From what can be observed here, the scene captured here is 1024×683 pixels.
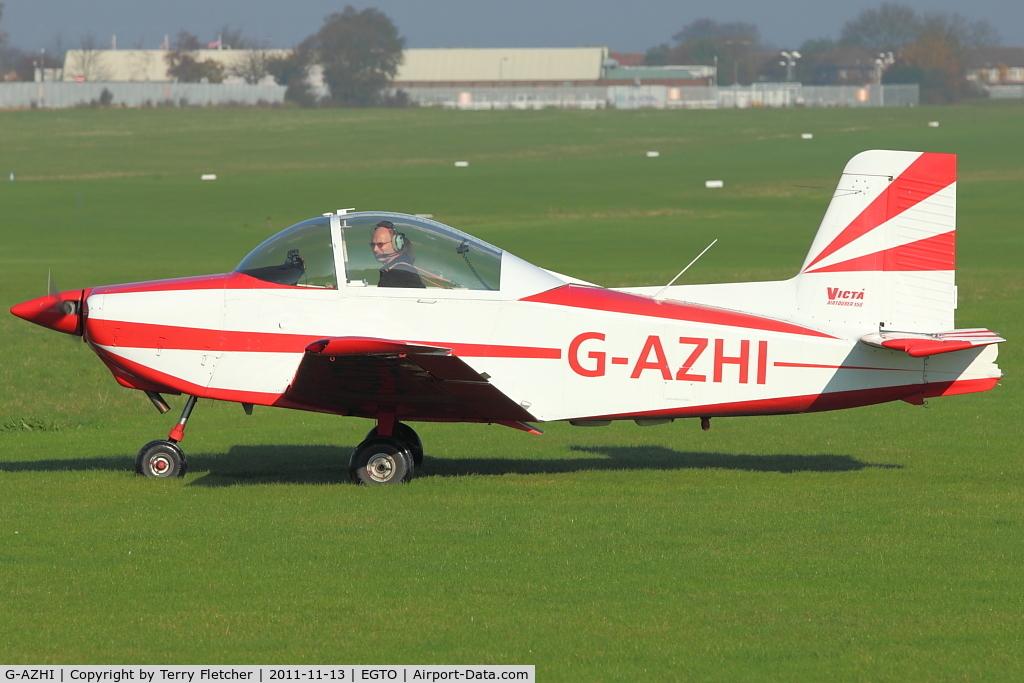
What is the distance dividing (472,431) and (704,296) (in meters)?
3.72

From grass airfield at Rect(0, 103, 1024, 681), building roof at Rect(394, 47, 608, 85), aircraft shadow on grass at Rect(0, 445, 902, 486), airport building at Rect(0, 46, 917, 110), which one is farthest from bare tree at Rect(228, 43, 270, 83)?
aircraft shadow on grass at Rect(0, 445, 902, 486)

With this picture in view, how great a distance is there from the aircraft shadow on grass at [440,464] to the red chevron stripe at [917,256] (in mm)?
1884

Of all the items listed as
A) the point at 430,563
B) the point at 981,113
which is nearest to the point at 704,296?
the point at 430,563

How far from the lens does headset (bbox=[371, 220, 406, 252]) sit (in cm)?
1035

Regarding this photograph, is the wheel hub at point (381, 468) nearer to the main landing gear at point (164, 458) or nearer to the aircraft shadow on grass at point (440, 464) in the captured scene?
the aircraft shadow on grass at point (440, 464)

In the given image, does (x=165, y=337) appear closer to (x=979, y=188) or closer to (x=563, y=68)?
(x=979, y=188)

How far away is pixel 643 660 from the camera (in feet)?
21.2

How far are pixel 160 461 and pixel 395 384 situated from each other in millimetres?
2178

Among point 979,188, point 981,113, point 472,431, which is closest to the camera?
point 472,431

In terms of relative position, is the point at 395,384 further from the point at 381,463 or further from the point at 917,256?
the point at 917,256

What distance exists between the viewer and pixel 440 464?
11820mm

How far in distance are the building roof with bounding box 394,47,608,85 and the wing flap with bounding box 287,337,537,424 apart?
170 meters

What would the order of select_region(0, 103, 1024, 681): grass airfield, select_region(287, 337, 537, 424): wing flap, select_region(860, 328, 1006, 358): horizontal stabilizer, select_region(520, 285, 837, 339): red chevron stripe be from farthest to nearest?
1. select_region(520, 285, 837, 339): red chevron stripe
2. select_region(860, 328, 1006, 358): horizontal stabilizer
3. select_region(287, 337, 537, 424): wing flap
4. select_region(0, 103, 1024, 681): grass airfield

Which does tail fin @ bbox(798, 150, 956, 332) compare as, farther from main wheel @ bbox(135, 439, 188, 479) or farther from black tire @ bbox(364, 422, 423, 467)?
main wheel @ bbox(135, 439, 188, 479)
